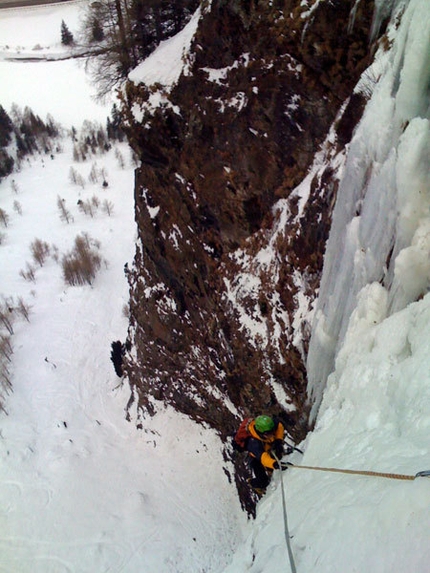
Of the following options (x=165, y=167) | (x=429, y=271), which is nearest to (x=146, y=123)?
(x=165, y=167)

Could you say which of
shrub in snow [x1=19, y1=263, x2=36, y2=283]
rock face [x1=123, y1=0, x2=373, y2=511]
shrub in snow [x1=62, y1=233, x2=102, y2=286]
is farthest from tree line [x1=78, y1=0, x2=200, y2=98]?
shrub in snow [x1=19, y1=263, x2=36, y2=283]

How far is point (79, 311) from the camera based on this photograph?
964 inches

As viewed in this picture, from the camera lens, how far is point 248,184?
27.2 feet

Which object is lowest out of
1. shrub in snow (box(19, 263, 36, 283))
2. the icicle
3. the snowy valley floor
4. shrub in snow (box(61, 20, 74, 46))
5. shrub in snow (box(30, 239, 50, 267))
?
the snowy valley floor

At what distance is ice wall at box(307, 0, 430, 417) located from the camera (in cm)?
325

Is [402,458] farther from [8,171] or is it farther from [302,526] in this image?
[8,171]

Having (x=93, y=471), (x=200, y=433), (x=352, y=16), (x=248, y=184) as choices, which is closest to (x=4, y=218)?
(x=93, y=471)

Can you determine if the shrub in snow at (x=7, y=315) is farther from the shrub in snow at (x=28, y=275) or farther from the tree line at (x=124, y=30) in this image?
the tree line at (x=124, y=30)

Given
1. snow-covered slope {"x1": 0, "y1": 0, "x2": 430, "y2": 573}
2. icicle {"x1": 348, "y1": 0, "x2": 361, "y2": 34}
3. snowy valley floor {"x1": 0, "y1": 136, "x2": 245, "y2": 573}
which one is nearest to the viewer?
snow-covered slope {"x1": 0, "y1": 0, "x2": 430, "y2": 573}

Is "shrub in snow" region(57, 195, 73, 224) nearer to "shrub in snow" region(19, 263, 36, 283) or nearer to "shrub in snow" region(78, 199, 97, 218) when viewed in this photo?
"shrub in snow" region(78, 199, 97, 218)

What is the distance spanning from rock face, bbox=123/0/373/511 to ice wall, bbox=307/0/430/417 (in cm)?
138

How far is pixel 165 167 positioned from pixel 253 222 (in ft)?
10.9

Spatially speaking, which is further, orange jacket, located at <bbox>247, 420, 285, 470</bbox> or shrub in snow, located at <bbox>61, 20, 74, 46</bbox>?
shrub in snow, located at <bbox>61, 20, 74, 46</bbox>

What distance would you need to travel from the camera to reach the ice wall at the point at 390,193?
3.25m
